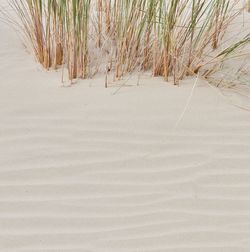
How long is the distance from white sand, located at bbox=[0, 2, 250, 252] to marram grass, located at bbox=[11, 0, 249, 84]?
0.12m

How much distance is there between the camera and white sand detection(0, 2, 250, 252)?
91.3 inches

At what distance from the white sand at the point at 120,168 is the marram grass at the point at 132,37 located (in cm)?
12

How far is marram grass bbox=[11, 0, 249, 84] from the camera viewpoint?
2.96 m

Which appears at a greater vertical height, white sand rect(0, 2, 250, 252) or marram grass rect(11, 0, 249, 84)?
marram grass rect(11, 0, 249, 84)

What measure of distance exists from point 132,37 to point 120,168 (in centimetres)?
85

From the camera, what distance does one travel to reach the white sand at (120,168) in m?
2.32

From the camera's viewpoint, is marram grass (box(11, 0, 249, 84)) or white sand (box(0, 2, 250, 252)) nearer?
white sand (box(0, 2, 250, 252))

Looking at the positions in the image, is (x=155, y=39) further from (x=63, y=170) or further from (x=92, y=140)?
(x=63, y=170)

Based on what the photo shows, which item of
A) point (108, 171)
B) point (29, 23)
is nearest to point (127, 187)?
point (108, 171)

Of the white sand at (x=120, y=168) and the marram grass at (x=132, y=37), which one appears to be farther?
the marram grass at (x=132, y=37)

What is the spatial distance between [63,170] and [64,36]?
0.88m

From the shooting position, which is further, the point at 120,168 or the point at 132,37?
the point at 132,37

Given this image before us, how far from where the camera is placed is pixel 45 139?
2.69 metres

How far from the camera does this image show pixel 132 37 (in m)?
3.05
